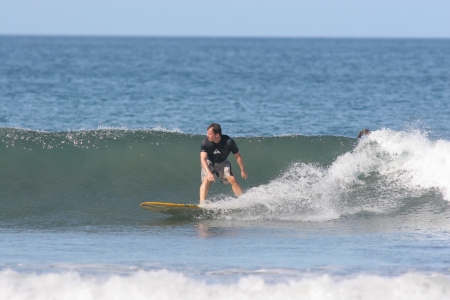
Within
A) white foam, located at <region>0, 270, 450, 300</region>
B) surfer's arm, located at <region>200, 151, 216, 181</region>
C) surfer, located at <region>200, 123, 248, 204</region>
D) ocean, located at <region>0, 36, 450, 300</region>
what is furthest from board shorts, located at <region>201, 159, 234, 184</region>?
white foam, located at <region>0, 270, 450, 300</region>

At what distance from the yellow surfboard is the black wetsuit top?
34.4 inches

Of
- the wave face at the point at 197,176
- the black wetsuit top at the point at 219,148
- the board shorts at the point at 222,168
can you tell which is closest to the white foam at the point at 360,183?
the wave face at the point at 197,176

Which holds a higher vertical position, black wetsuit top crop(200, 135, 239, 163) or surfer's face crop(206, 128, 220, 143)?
surfer's face crop(206, 128, 220, 143)

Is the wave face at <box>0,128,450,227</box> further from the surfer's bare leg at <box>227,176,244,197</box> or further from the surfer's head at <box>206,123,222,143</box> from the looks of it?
the surfer's head at <box>206,123,222,143</box>

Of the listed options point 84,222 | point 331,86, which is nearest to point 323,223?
point 84,222

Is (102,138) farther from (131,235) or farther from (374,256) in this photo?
(374,256)

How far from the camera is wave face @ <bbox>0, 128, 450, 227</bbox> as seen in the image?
1090cm

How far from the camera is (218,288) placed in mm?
6723

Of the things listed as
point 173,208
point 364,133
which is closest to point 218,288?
point 173,208

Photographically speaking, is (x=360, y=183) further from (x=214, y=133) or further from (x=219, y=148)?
(x=214, y=133)

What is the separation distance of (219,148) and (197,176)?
3.25 meters

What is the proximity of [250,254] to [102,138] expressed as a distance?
7958 mm

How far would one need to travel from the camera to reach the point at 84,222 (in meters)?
10.4

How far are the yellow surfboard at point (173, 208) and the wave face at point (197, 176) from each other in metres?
0.27
